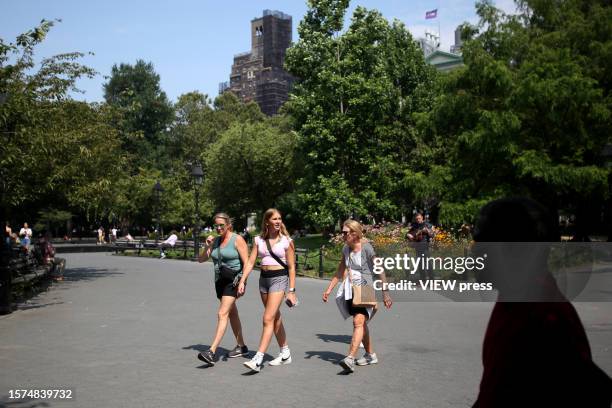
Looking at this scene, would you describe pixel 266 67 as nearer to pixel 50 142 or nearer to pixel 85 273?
pixel 85 273

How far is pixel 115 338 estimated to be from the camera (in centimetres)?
920

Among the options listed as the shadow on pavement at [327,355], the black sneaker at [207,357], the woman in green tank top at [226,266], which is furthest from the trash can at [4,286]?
the shadow on pavement at [327,355]

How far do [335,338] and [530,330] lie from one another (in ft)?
24.4

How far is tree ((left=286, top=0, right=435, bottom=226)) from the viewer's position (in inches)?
1264

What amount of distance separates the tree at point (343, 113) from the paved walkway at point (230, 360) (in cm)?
1900

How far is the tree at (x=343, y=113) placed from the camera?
105ft

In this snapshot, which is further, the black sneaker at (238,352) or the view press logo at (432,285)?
the view press logo at (432,285)

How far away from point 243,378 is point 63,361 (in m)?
2.50

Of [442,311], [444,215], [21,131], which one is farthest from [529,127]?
[21,131]

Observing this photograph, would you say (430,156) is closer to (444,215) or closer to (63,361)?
(444,215)

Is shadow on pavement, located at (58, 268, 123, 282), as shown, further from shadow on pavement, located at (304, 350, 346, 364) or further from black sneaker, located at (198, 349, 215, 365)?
black sneaker, located at (198, 349, 215, 365)

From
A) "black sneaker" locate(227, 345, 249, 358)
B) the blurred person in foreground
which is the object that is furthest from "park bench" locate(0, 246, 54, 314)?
the blurred person in foreground

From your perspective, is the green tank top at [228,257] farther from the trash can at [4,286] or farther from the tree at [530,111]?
the tree at [530,111]

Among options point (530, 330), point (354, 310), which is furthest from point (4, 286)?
point (530, 330)
